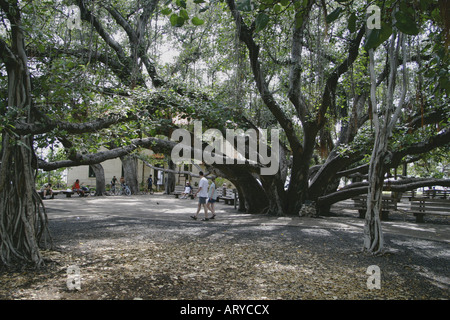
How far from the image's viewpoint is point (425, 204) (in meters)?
10.7

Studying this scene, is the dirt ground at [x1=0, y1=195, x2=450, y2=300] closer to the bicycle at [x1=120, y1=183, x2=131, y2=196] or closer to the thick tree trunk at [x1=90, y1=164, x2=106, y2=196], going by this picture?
the thick tree trunk at [x1=90, y1=164, x2=106, y2=196]

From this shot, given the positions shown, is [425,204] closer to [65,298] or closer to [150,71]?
[150,71]

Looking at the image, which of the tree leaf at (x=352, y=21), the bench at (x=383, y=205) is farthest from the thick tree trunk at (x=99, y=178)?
the tree leaf at (x=352, y=21)

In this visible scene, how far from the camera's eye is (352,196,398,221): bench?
1131cm

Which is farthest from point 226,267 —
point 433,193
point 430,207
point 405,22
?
point 433,193

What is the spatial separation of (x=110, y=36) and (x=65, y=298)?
30.7 feet

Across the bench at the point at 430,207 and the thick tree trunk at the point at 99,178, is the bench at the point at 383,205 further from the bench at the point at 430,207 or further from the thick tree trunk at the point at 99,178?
the thick tree trunk at the point at 99,178

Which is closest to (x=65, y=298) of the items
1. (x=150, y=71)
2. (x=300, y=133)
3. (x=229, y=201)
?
(x=150, y=71)

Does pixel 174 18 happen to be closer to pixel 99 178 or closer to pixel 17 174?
pixel 17 174

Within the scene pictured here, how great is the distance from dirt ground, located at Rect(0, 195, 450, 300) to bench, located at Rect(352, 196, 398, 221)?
12.3 ft

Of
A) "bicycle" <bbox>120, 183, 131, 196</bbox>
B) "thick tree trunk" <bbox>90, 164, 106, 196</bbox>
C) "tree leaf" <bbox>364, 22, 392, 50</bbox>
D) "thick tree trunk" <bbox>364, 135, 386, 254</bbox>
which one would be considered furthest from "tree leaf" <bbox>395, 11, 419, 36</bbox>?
"bicycle" <bbox>120, 183, 131, 196</bbox>

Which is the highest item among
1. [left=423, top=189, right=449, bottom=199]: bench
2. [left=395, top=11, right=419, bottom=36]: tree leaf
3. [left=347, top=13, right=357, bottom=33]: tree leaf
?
[left=347, top=13, right=357, bottom=33]: tree leaf

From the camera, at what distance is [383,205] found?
37.2 ft

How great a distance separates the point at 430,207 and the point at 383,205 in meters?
1.37
